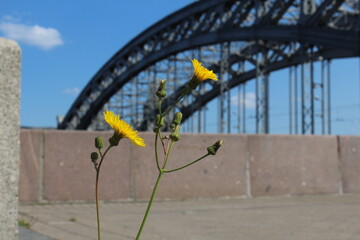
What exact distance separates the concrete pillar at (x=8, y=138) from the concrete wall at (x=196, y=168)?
3855 millimetres

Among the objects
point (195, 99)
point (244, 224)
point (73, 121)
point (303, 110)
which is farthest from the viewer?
point (73, 121)

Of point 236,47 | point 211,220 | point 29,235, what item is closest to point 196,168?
point 211,220

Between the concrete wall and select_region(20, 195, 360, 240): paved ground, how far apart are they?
0.26m

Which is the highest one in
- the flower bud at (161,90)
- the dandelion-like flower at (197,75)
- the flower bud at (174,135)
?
the dandelion-like flower at (197,75)

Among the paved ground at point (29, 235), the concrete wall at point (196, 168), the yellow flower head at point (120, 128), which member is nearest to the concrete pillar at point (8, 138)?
the paved ground at point (29, 235)

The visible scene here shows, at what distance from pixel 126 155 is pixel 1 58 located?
431 cm

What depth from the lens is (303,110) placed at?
23953mm

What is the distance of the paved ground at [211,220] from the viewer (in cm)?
432

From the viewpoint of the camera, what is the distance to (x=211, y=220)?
5.34 m

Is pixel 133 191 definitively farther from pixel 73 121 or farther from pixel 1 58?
pixel 73 121

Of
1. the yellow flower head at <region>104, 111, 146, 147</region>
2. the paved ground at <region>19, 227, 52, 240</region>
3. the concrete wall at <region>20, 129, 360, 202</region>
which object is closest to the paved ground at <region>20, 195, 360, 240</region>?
the paved ground at <region>19, 227, 52, 240</region>

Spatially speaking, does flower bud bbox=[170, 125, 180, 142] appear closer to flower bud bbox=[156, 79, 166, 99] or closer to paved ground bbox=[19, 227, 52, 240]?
flower bud bbox=[156, 79, 166, 99]

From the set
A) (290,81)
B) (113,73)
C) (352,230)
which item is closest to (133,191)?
(352,230)

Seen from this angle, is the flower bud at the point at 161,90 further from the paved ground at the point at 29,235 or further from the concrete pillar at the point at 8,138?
the paved ground at the point at 29,235
